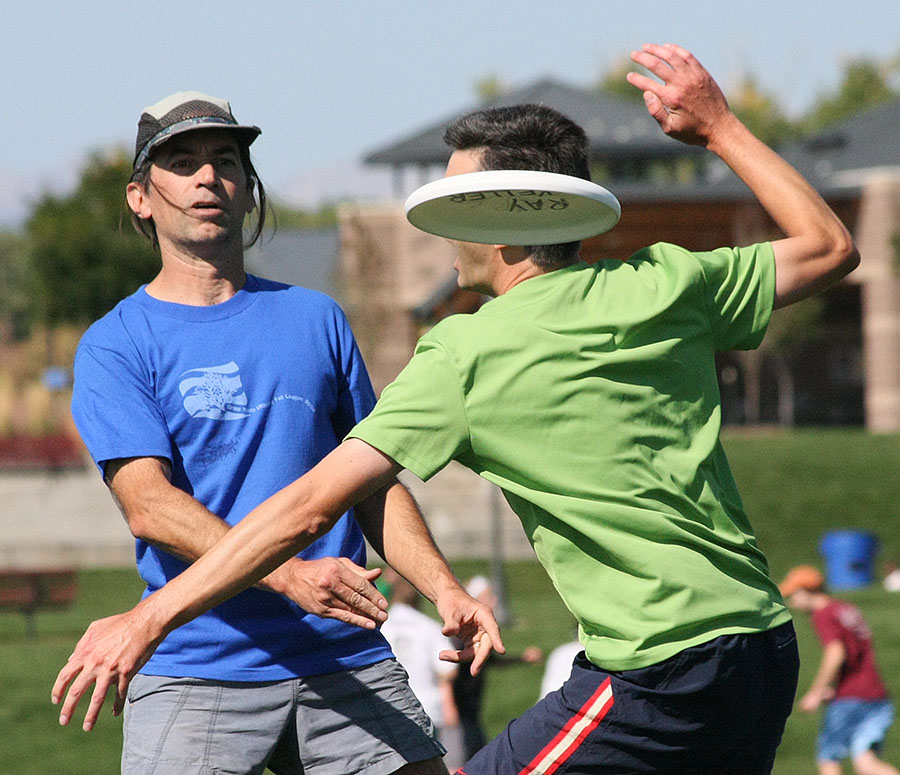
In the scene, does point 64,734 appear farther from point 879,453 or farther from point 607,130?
point 607,130

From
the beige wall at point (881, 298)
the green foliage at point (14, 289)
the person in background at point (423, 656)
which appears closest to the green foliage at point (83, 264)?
the beige wall at point (881, 298)

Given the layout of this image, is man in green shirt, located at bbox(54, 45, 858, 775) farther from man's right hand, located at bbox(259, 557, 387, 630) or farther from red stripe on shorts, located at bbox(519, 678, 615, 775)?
man's right hand, located at bbox(259, 557, 387, 630)

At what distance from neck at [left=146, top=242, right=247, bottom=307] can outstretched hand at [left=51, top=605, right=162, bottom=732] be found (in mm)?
1172

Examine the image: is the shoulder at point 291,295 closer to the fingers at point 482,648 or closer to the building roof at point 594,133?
the fingers at point 482,648

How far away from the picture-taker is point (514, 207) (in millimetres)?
2844

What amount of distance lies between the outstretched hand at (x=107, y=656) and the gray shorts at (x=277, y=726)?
0.70 m

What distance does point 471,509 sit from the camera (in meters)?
28.7

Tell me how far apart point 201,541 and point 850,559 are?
22.0m

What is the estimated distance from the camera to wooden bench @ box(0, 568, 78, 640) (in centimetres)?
1802

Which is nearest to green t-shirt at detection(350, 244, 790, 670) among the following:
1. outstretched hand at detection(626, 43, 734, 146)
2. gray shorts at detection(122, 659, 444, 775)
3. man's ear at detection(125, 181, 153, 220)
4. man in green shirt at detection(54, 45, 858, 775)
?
man in green shirt at detection(54, 45, 858, 775)

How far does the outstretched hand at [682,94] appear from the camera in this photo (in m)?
3.15

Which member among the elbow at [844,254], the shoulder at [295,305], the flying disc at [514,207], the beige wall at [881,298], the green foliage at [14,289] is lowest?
the green foliage at [14,289]

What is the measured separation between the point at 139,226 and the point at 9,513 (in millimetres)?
27702

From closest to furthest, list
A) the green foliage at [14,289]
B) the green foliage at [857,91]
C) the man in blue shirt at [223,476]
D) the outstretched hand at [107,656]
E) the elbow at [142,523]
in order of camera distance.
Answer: the outstretched hand at [107,656] < the elbow at [142,523] < the man in blue shirt at [223,476] < the green foliage at [857,91] < the green foliage at [14,289]
